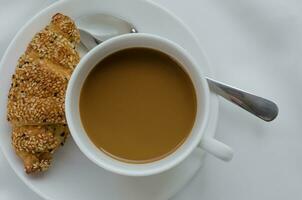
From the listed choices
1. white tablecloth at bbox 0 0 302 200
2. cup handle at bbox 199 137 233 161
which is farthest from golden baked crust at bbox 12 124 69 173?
cup handle at bbox 199 137 233 161

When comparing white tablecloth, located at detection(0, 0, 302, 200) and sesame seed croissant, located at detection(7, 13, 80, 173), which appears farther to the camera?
white tablecloth, located at detection(0, 0, 302, 200)

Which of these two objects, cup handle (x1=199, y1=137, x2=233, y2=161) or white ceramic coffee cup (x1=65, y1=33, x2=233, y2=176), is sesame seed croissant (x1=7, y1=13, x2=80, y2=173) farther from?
cup handle (x1=199, y1=137, x2=233, y2=161)

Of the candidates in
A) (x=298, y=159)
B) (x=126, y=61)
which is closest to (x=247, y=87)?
Result: (x=298, y=159)

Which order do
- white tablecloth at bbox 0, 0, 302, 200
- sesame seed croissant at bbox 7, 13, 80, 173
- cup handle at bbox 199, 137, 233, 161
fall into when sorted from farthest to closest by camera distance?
white tablecloth at bbox 0, 0, 302, 200 < sesame seed croissant at bbox 7, 13, 80, 173 < cup handle at bbox 199, 137, 233, 161

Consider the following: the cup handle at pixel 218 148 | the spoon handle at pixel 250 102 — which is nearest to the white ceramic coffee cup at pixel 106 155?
the cup handle at pixel 218 148

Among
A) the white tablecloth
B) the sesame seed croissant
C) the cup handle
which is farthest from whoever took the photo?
the white tablecloth

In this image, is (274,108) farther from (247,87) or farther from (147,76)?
(147,76)
